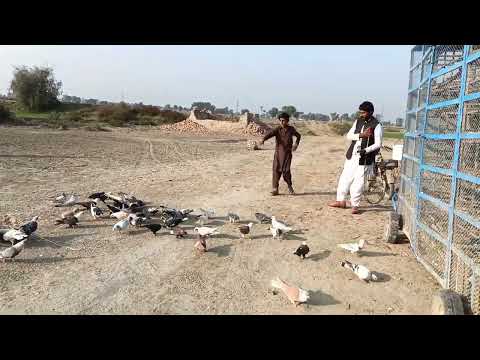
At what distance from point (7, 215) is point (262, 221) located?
4050mm

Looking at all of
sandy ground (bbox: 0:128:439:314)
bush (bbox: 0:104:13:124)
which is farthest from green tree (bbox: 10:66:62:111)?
sandy ground (bbox: 0:128:439:314)

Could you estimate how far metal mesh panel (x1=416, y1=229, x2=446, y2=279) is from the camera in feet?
13.2

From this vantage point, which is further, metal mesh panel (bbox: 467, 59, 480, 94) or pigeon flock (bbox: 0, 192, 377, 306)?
pigeon flock (bbox: 0, 192, 377, 306)

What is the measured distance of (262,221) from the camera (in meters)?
6.32

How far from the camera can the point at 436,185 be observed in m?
4.43

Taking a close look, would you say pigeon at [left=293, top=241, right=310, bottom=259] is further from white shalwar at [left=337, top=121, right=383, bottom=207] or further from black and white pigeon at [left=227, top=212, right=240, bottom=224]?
white shalwar at [left=337, top=121, right=383, bottom=207]

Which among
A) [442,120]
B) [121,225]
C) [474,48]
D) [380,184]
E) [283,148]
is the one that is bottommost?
[121,225]

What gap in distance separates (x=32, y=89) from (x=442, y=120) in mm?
49240

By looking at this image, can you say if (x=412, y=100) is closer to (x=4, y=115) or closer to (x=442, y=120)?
(x=442, y=120)

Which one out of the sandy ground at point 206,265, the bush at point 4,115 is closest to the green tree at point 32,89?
the bush at point 4,115

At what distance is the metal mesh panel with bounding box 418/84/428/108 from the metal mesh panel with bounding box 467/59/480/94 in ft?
4.46

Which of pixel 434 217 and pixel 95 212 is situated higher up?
pixel 434 217

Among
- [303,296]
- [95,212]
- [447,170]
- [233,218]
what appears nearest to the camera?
[303,296]

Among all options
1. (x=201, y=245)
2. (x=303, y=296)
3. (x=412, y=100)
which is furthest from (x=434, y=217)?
(x=201, y=245)
